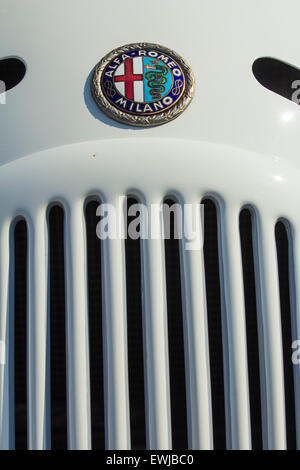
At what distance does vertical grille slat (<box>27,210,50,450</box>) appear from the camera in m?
2.43

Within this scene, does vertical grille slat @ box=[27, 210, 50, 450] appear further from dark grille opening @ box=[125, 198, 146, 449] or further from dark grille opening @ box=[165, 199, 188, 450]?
dark grille opening @ box=[165, 199, 188, 450]

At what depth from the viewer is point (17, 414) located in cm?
253

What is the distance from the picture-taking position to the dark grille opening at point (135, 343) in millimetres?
2492

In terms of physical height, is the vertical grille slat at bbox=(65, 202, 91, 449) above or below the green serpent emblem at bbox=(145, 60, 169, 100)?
below

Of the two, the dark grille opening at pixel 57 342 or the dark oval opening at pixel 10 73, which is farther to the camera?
the dark oval opening at pixel 10 73

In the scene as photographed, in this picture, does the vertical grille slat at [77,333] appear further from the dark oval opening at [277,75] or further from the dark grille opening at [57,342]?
the dark oval opening at [277,75]

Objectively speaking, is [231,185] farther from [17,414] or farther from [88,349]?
[17,414]

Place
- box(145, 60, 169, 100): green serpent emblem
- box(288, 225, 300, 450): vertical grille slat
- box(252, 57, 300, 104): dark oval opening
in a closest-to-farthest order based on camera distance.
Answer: box(288, 225, 300, 450): vertical grille slat
box(145, 60, 169, 100): green serpent emblem
box(252, 57, 300, 104): dark oval opening

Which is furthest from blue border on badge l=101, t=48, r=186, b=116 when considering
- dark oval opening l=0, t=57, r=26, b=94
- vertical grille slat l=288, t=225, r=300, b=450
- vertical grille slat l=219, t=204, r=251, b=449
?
vertical grille slat l=288, t=225, r=300, b=450

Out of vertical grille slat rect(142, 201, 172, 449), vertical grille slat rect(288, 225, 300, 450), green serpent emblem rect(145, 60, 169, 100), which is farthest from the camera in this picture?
green serpent emblem rect(145, 60, 169, 100)

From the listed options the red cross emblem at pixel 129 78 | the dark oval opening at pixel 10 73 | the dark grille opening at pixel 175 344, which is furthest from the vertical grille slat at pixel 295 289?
the dark oval opening at pixel 10 73

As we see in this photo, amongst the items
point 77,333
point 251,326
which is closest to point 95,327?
point 77,333

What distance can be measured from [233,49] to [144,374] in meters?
1.35

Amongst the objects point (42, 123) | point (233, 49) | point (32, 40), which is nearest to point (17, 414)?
point (42, 123)
